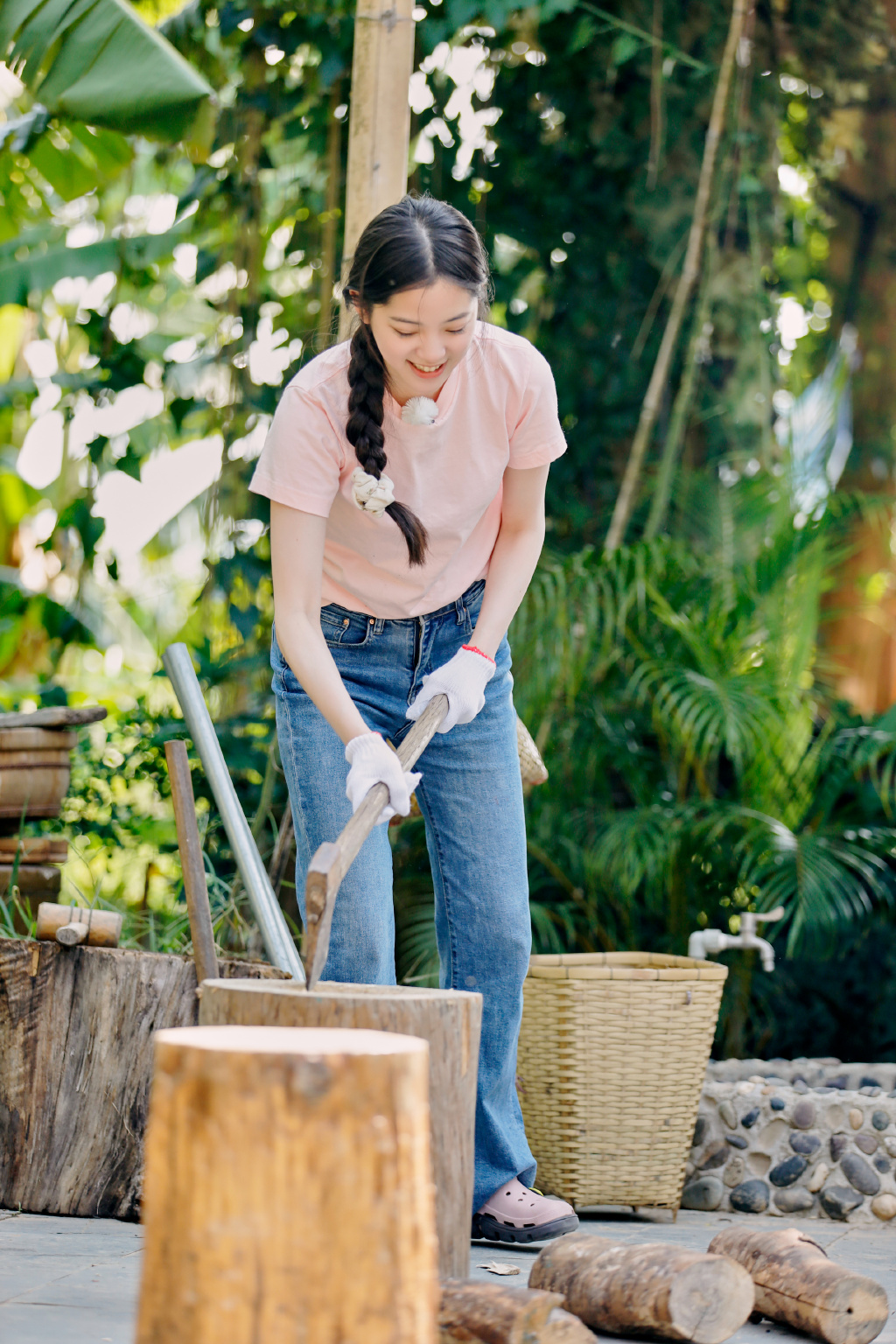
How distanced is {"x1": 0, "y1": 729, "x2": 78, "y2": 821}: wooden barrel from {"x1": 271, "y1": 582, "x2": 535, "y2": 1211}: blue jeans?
1.10m

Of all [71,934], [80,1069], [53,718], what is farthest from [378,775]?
[53,718]

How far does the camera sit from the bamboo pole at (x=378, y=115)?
273 centimetres

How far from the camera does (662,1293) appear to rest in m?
1.51

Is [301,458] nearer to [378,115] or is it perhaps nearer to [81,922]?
[81,922]

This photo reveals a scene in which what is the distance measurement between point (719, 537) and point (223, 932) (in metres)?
1.75

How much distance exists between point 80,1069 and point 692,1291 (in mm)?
1064

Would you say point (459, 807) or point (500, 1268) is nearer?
point (500, 1268)

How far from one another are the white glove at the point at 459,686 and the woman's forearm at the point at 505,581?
0.04 metres

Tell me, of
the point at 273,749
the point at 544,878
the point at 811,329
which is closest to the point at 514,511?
the point at 273,749

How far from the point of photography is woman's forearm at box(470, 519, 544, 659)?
6.81ft

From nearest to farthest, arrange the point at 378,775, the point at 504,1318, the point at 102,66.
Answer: the point at 504,1318 < the point at 378,775 < the point at 102,66

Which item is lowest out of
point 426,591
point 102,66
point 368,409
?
point 426,591

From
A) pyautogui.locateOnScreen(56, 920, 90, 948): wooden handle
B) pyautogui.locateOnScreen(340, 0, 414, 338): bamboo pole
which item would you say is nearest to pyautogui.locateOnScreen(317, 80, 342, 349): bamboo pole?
pyautogui.locateOnScreen(340, 0, 414, 338): bamboo pole

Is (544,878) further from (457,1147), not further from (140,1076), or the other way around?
(457,1147)
